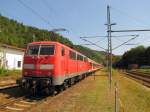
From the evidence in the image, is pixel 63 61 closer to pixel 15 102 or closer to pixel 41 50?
pixel 41 50

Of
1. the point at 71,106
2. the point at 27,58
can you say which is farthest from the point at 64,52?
the point at 71,106

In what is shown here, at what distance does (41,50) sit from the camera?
18.9 metres

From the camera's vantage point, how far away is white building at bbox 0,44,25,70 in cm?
4181

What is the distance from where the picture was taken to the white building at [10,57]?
4181 centimetres

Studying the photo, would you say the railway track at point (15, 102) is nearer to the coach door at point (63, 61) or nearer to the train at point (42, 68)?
the train at point (42, 68)

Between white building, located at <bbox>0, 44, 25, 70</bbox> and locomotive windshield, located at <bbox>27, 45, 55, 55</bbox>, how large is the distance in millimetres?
22181

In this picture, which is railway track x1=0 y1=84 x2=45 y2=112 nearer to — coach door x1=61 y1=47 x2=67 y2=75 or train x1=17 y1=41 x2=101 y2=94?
train x1=17 y1=41 x2=101 y2=94

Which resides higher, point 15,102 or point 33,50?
point 33,50

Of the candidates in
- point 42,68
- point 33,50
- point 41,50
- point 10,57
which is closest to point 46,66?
point 42,68

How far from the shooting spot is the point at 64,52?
20.2 meters

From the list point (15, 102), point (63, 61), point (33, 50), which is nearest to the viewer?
point (15, 102)

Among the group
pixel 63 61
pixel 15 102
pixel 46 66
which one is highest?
pixel 63 61

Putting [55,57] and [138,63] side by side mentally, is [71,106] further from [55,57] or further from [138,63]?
[138,63]

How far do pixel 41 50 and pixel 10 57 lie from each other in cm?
2819
